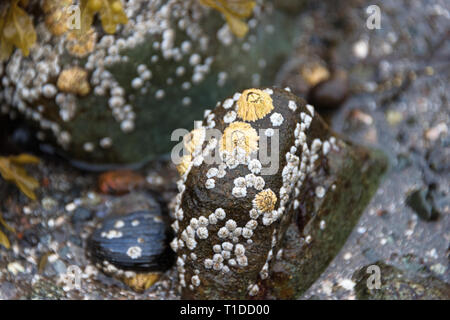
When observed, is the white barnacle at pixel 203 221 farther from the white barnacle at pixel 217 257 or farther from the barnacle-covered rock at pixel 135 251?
the barnacle-covered rock at pixel 135 251

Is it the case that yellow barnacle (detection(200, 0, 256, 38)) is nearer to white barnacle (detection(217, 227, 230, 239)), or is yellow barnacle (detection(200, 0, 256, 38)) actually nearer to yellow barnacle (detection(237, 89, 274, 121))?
yellow barnacle (detection(237, 89, 274, 121))

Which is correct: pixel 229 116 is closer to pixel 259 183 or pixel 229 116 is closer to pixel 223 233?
pixel 259 183

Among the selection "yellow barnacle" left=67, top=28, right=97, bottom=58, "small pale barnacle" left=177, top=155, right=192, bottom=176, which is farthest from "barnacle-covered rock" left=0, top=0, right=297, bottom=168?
"small pale barnacle" left=177, top=155, right=192, bottom=176

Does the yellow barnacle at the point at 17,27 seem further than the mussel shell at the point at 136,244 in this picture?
Yes

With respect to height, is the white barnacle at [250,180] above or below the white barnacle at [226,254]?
above

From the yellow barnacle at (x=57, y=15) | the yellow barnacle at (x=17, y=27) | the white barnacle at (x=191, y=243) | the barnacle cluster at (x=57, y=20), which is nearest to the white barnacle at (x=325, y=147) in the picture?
the white barnacle at (x=191, y=243)

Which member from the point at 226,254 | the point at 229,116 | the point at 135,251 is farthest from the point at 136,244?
the point at 229,116
